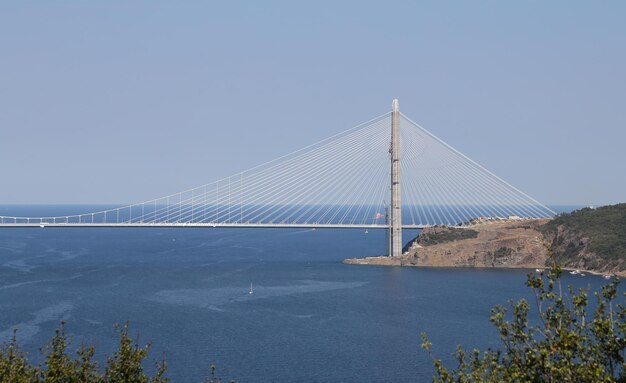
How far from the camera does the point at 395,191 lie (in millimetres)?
79062

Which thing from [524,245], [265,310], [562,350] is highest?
[524,245]

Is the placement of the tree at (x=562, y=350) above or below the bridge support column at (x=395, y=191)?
below

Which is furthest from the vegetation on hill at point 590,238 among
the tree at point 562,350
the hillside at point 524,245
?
the tree at point 562,350

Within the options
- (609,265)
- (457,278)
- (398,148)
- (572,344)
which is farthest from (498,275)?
(572,344)

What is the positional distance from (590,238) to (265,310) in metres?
40.1

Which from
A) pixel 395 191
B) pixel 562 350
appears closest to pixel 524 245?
pixel 395 191

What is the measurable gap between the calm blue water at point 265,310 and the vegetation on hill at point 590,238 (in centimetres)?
639

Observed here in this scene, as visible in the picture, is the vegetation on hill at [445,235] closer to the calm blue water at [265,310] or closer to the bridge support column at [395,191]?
the bridge support column at [395,191]

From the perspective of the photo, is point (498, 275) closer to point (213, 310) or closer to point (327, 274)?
point (327, 274)

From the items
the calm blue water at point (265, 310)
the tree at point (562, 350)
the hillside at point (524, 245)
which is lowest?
the calm blue water at point (265, 310)

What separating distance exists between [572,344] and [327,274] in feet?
190

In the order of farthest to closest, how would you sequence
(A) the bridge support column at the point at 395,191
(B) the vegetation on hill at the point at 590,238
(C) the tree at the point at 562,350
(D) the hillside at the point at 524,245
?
1. (A) the bridge support column at the point at 395,191
2. (D) the hillside at the point at 524,245
3. (B) the vegetation on hill at the point at 590,238
4. (C) the tree at the point at 562,350

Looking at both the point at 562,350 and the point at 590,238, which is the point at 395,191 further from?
the point at 562,350

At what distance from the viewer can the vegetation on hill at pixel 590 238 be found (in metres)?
74.4
